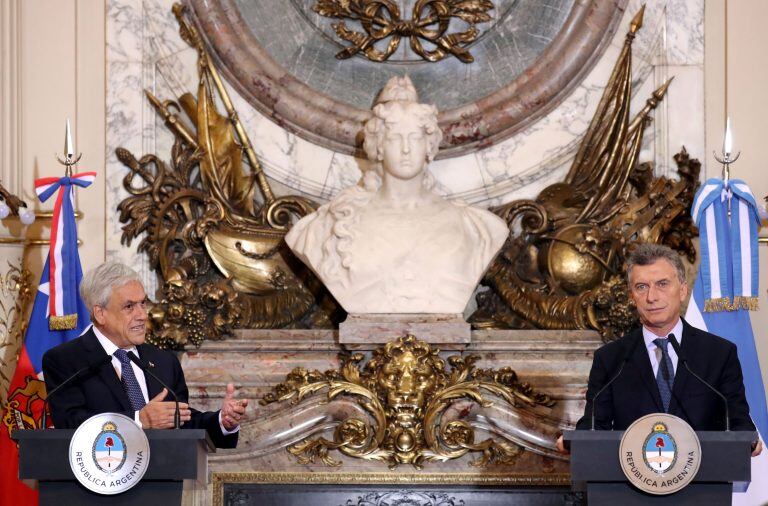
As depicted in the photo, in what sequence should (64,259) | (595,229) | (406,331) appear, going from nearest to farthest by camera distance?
(406,331), (64,259), (595,229)

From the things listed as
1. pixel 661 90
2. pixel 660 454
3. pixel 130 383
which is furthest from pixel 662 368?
pixel 661 90

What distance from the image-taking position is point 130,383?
4.70m

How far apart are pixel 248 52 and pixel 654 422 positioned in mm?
3989

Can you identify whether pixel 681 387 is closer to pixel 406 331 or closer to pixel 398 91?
pixel 406 331

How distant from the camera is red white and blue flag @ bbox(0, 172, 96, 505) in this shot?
6.71 m

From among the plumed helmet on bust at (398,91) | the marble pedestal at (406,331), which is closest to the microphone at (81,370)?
the marble pedestal at (406,331)

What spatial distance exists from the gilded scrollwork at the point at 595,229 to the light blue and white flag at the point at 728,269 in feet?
1.39

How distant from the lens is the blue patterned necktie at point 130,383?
15.4 ft

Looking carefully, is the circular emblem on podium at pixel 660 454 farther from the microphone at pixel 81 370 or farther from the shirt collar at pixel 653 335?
the microphone at pixel 81 370

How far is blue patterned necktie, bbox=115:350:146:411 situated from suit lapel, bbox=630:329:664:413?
5.22ft

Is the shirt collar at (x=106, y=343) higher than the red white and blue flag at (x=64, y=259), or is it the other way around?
the red white and blue flag at (x=64, y=259)

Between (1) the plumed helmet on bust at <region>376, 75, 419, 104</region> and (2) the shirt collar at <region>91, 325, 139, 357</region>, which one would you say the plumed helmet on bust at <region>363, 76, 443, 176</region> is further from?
(2) the shirt collar at <region>91, 325, 139, 357</region>

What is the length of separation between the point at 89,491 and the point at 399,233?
2770 millimetres

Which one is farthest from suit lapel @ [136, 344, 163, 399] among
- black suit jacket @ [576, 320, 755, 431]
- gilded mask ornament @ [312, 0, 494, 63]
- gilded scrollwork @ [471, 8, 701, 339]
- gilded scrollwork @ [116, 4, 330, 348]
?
gilded mask ornament @ [312, 0, 494, 63]
